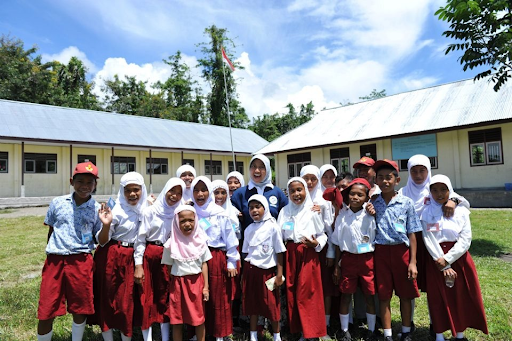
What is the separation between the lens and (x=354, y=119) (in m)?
19.1

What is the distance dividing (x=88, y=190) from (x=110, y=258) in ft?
2.18

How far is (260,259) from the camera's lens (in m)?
3.31

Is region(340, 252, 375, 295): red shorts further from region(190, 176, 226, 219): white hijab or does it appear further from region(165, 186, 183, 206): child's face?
region(165, 186, 183, 206): child's face

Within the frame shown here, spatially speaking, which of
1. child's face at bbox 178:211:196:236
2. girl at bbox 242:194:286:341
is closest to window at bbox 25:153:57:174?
child's face at bbox 178:211:196:236

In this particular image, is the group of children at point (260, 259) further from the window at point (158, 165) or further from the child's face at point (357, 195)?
the window at point (158, 165)

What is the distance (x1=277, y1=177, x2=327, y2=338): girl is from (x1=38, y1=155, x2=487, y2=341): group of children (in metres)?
0.01

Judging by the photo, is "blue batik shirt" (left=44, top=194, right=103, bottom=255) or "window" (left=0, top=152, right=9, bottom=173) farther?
"window" (left=0, top=152, right=9, bottom=173)

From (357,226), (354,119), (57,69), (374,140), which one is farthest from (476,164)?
(57,69)

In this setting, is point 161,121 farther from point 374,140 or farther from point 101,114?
point 374,140

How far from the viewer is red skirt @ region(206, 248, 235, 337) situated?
10.6ft

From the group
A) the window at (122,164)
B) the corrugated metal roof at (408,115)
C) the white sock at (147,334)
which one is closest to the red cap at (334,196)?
the white sock at (147,334)

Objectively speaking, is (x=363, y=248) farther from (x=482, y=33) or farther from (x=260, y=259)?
(x=482, y=33)

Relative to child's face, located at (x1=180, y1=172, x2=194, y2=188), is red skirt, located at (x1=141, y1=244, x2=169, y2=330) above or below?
below

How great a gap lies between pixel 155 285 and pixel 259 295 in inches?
40.8
